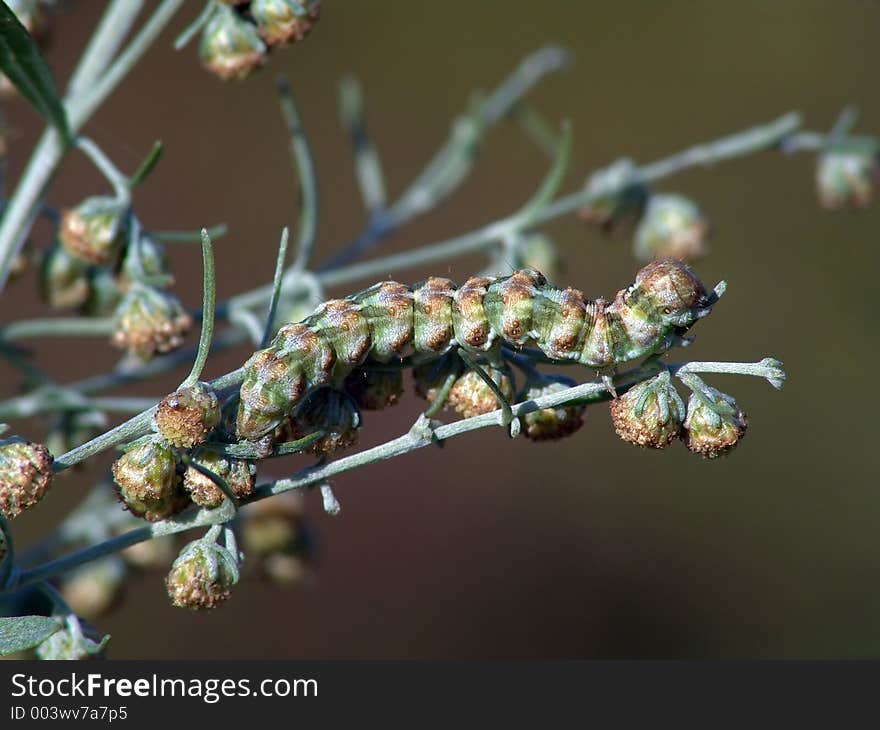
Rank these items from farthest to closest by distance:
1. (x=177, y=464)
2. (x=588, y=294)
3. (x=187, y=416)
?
(x=588, y=294) < (x=177, y=464) < (x=187, y=416)

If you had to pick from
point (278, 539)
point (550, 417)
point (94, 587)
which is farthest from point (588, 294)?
point (550, 417)

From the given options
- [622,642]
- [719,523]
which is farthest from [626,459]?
[622,642]

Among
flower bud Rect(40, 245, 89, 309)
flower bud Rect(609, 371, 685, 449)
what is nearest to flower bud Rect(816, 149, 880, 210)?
flower bud Rect(609, 371, 685, 449)

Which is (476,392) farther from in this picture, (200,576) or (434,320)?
(200,576)

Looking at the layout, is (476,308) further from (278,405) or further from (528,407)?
(278,405)

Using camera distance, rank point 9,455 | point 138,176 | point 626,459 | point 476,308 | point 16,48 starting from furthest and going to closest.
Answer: point 626,459 < point 138,176 < point 16,48 < point 476,308 < point 9,455

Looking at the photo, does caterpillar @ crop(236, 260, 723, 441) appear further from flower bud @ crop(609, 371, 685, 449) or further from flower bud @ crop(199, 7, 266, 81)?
flower bud @ crop(199, 7, 266, 81)

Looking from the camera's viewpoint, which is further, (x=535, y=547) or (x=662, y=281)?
(x=535, y=547)
